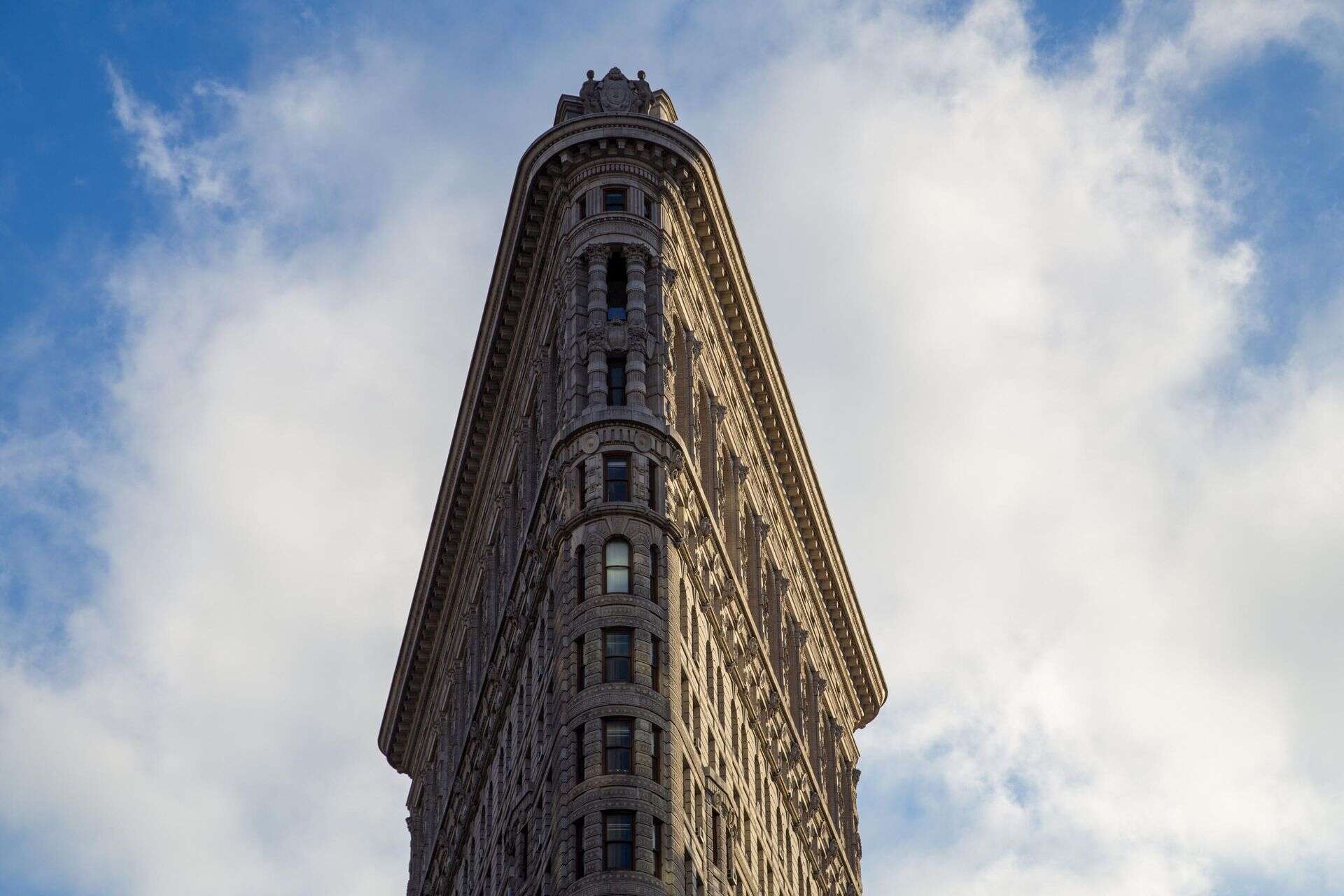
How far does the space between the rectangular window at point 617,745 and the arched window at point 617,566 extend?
20.8 ft

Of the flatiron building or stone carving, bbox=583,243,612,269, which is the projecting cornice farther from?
stone carving, bbox=583,243,612,269

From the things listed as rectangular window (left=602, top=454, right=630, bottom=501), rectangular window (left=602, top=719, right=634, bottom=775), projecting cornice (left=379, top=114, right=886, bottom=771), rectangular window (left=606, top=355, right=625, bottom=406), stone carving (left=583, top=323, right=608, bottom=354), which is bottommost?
rectangular window (left=602, top=719, right=634, bottom=775)

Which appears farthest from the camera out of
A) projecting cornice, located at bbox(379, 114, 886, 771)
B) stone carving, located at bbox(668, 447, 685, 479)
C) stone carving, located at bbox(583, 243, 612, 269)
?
projecting cornice, located at bbox(379, 114, 886, 771)

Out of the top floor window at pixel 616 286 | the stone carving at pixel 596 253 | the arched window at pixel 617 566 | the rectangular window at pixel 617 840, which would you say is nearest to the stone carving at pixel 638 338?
the top floor window at pixel 616 286

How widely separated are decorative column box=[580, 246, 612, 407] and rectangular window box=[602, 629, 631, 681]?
11.7 meters

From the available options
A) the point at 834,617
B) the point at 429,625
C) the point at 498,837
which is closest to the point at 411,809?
the point at 429,625

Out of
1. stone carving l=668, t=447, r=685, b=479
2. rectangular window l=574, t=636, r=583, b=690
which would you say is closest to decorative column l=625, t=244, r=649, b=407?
stone carving l=668, t=447, r=685, b=479

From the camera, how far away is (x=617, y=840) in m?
85.2

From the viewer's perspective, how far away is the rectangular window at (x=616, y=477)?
9581 centimetres

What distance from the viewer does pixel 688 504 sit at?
99562 millimetres

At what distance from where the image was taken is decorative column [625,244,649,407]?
3895 inches

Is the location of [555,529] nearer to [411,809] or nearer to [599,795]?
[599,795]

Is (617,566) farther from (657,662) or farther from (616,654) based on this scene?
(657,662)

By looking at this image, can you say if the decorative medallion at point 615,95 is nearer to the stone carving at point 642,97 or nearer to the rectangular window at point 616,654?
the stone carving at point 642,97
